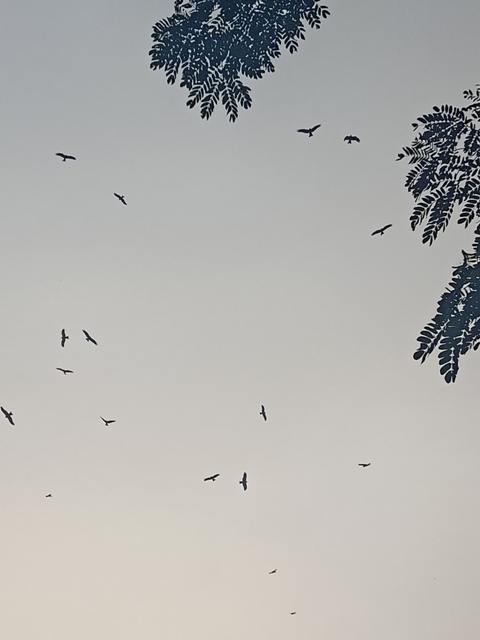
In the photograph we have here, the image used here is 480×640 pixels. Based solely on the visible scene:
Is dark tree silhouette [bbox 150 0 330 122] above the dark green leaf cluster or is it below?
above

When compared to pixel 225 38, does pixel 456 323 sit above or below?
below

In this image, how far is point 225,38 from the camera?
137 inches

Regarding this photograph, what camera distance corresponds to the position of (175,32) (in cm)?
360

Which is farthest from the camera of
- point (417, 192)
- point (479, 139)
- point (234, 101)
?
point (234, 101)

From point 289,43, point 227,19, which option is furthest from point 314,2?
point 227,19

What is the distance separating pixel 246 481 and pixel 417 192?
693 cm

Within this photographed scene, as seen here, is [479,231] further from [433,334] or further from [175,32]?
[175,32]

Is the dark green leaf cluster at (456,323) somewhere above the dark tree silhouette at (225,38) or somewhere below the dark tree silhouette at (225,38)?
below

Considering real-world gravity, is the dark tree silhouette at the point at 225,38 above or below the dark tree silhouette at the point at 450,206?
above

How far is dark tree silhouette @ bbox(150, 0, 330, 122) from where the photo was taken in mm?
3484

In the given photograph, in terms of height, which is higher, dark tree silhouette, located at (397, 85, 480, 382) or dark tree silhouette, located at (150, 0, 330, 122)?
dark tree silhouette, located at (150, 0, 330, 122)

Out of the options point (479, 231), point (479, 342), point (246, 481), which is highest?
point (479, 231)

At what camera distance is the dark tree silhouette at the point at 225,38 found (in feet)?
11.4

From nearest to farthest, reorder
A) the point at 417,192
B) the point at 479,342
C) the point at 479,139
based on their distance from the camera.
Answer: the point at 479,342
the point at 479,139
the point at 417,192
